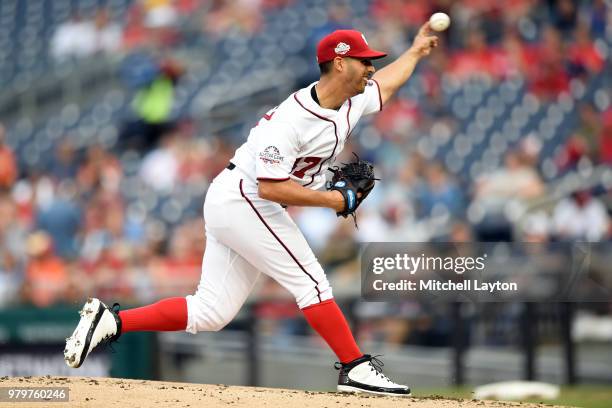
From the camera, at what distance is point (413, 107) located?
34.6 feet

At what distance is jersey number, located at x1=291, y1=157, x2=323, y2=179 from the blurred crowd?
2917 mm

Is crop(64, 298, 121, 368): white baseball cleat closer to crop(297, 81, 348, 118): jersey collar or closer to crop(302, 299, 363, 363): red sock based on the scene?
crop(302, 299, 363, 363): red sock

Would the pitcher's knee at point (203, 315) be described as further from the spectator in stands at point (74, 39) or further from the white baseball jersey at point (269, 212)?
the spectator in stands at point (74, 39)

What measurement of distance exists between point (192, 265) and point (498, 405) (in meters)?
4.35

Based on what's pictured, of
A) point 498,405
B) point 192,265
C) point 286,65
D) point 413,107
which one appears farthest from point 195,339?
point 286,65

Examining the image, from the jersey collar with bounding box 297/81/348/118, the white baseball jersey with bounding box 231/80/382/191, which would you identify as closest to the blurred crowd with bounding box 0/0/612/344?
the white baseball jersey with bounding box 231/80/382/191

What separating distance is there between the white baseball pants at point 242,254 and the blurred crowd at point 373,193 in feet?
8.55

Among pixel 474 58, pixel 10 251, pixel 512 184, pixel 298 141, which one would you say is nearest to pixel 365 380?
pixel 298 141

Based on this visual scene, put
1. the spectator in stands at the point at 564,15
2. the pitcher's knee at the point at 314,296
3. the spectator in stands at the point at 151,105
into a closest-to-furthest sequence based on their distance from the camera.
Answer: the pitcher's knee at the point at 314,296, the spectator in stands at the point at 564,15, the spectator in stands at the point at 151,105

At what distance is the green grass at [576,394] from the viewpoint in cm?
618

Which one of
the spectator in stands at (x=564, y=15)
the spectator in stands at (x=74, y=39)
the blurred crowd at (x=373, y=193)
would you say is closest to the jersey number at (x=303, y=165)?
the blurred crowd at (x=373, y=193)

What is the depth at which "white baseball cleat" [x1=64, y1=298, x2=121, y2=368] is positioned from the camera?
4.43 meters

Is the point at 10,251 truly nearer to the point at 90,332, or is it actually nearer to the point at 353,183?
the point at 90,332

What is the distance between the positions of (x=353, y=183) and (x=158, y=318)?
A: 953 mm
